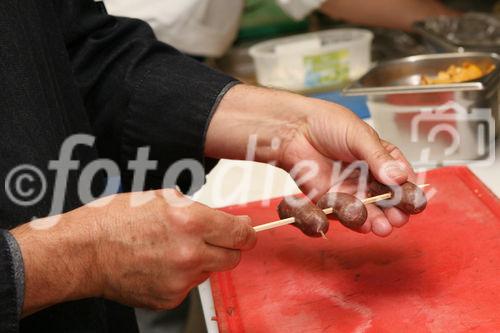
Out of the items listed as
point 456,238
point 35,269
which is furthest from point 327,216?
point 35,269

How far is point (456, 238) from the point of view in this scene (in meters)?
1.22

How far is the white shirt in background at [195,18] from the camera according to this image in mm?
2092

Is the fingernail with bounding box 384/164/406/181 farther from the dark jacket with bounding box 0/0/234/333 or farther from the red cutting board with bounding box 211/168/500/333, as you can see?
the dark jacket with bounding box 0/0/234/333

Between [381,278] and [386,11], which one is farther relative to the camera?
[386,11]

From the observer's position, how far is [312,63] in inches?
83.9

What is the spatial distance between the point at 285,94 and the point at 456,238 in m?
0.45

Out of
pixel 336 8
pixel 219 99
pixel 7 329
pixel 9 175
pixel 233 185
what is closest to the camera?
pixel 7 329

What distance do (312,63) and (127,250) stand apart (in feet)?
4.51

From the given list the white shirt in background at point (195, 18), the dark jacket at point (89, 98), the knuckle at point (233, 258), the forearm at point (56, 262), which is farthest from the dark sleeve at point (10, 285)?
the white shirt in background at point (195, 18)

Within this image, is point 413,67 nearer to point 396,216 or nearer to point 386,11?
point 386,11

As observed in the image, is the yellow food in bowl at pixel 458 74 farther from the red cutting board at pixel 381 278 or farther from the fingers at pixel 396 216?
the fingers at pixel 396 216

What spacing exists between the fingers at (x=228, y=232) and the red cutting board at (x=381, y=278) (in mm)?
171

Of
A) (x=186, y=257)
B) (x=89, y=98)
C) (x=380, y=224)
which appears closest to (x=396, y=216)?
(x=380, y=224)

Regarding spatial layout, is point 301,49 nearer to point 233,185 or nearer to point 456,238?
point 233,185
